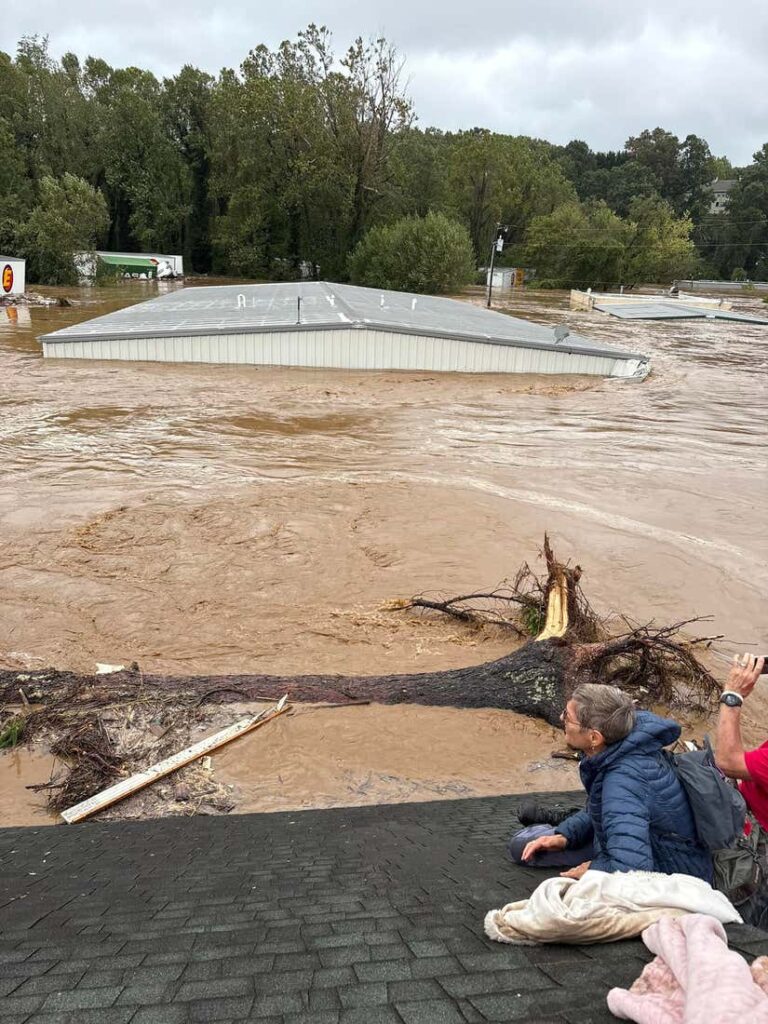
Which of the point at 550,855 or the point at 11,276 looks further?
the point at 11,276

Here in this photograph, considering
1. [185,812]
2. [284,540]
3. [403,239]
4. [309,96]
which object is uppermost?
[309,96]

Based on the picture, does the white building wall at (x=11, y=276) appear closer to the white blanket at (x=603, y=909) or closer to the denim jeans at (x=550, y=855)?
the denim jeans at (x=550, y=855)

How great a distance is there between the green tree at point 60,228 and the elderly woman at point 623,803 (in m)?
49.8

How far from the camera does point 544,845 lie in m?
3.10

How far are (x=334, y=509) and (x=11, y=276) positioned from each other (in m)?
30.7

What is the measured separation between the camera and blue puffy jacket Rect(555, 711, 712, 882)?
263cm

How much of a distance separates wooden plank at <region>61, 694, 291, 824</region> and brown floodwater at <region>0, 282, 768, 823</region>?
499mm

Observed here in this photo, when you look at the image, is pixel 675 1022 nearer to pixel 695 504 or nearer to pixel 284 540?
pixel 284 540

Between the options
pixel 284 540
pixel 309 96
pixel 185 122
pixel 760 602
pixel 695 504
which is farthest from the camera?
pixel 185 122

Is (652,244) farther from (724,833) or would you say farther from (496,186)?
(724,833)

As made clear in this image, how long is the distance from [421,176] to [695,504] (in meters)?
56.9

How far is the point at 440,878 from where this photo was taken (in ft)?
9.78

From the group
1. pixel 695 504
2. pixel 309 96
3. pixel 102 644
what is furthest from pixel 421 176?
pixel 102 644

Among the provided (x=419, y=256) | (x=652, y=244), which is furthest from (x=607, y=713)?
(x=652, y=244)
